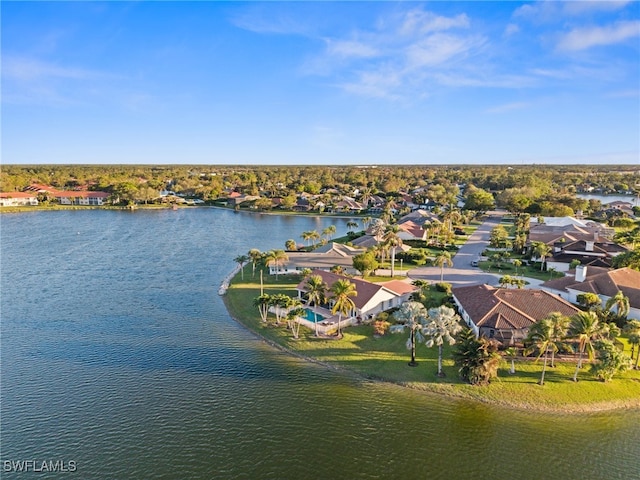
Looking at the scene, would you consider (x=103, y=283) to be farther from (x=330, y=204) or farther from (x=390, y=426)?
(x=330, y=204)

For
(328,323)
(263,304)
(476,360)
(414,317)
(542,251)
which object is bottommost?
(328,323)

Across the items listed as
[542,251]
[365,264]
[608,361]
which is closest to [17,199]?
[365,264]

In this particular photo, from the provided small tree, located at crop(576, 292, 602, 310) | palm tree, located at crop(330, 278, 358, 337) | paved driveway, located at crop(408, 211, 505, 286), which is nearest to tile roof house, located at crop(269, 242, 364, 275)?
paved driveway, located at crop(408, 211, 505, 286)

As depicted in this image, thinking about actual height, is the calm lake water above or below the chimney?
below

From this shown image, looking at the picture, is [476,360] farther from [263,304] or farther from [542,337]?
[263,304]

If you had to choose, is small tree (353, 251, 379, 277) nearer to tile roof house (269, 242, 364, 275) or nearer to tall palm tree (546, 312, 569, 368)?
tile roof house (269, 242, 364, 275)

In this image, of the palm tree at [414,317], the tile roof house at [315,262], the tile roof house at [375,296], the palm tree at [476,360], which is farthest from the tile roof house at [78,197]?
the palm tree at [476,360]

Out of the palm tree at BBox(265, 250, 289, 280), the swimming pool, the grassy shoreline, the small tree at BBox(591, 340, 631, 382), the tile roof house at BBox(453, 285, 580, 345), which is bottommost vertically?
the grassy shoreline
